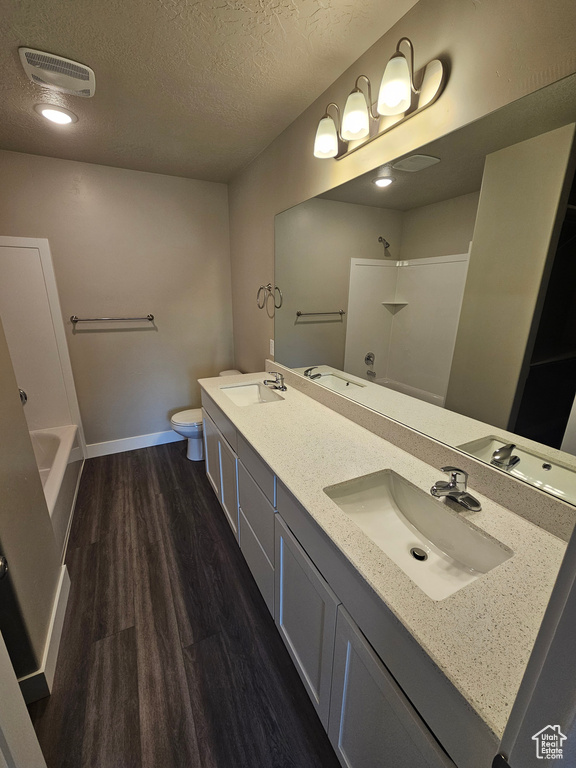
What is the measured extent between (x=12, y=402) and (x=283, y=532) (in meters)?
1.18

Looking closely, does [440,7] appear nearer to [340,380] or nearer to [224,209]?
[340,380]

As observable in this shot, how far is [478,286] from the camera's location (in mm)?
1030

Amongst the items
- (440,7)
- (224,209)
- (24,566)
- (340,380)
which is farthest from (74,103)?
(24,566)

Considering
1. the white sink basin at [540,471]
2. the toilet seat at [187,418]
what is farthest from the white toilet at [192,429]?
the white sink basin at [540,471]

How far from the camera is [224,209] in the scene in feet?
9.77

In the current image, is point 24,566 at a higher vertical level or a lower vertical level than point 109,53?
lower

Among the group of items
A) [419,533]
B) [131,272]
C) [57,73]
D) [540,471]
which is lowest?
[419,533]

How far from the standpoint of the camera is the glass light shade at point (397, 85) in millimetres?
1081

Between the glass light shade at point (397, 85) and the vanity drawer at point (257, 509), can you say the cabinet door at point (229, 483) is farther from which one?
the glass light shade at point (397, 85)

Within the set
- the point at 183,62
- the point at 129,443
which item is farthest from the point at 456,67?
the point at 129,443

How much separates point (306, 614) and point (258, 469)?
550mm

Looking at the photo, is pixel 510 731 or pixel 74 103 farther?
pixel 74 103

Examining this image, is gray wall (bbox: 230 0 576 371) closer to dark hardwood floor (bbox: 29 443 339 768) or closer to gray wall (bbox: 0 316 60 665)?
gray wall (bbox: 0 316 60 665)

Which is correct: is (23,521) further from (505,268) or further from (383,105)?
(383,105)
